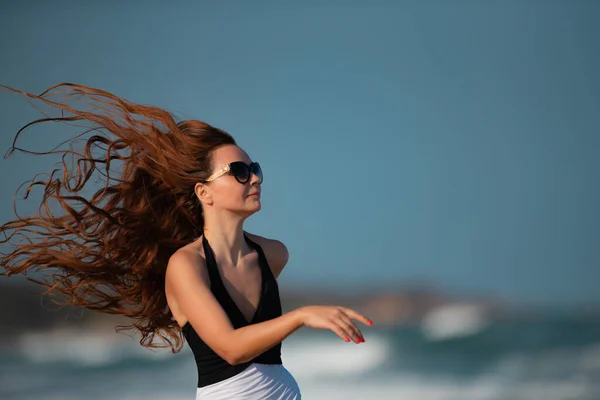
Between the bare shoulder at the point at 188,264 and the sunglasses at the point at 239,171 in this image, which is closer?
the bare shoulder at the point at 188,264

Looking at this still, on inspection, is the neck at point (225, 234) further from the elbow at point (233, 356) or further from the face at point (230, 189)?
the elbow at point (233, 356)

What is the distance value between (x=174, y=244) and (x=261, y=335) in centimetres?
116

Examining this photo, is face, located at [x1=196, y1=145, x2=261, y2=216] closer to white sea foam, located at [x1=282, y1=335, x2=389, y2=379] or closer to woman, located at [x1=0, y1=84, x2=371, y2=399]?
woman, located at [x1=0, y1=84, x2=371, y2=399]

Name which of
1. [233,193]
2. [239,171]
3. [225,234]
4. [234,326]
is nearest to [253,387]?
[234,326]

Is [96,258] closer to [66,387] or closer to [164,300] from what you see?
[164,300]

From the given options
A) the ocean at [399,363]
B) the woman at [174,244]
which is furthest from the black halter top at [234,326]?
the ocean at [399,363]

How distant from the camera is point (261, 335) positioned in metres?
3.29

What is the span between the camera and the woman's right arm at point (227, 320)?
3029 mm

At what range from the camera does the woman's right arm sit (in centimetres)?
303

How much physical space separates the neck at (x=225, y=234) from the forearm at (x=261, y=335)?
2.06 ft

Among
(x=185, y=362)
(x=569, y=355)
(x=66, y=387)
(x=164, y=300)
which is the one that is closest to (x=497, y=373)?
(x=569, y=355)

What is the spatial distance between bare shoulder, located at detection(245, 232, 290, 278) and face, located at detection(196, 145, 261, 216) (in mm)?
359

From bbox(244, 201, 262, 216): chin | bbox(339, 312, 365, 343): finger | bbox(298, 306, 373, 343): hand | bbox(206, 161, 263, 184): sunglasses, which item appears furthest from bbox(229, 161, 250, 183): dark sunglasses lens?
bbox(339, 312, 365, 343): finger

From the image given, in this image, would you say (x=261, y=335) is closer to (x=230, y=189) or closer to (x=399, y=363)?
(x=230, y=189)
